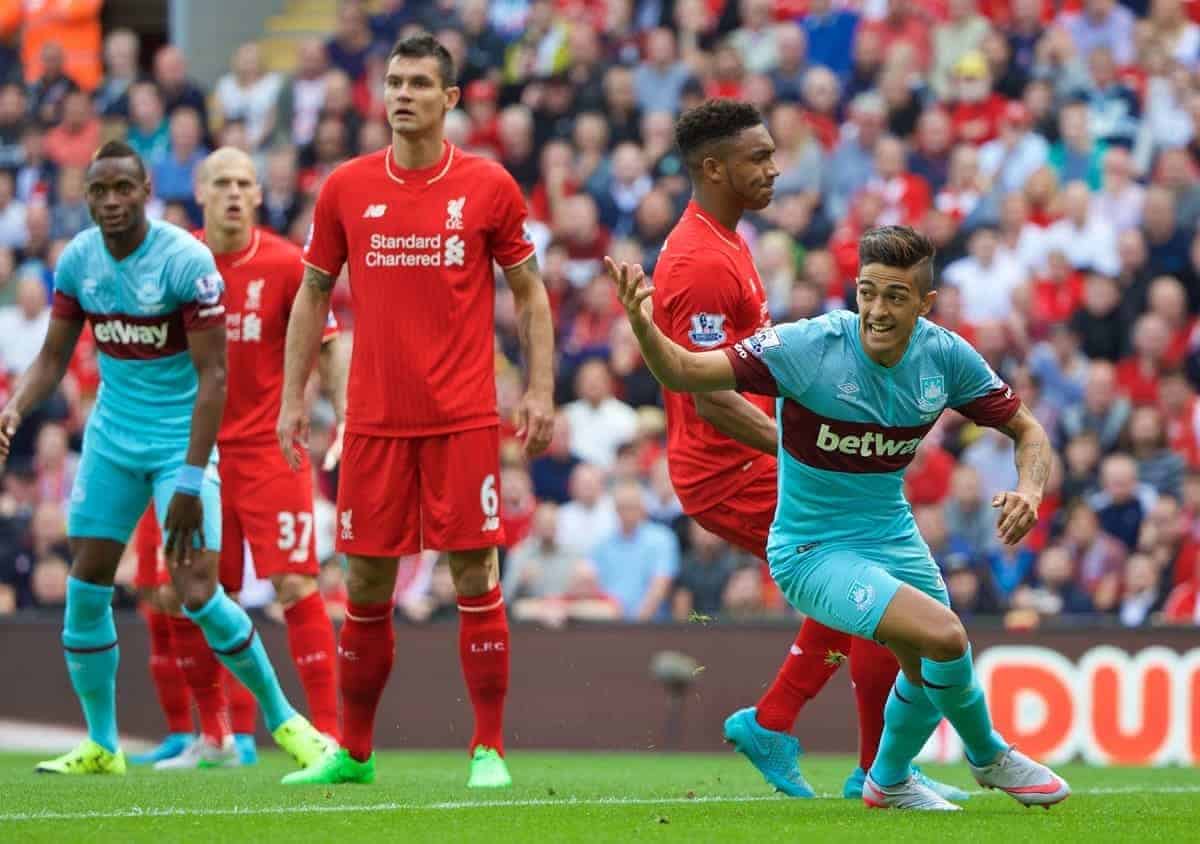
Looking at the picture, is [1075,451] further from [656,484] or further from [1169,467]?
[656,484]

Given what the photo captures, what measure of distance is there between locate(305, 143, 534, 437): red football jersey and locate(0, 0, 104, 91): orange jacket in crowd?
1382 centimetres

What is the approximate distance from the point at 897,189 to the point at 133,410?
8.36m

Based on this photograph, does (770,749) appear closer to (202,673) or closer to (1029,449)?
(1029,449)

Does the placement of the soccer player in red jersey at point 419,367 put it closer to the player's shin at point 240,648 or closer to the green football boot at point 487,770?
the green football boot at point 487,770

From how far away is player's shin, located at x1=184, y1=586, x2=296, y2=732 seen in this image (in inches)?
376

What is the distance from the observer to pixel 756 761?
8.26 meters

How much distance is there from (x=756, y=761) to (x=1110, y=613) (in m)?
6.11

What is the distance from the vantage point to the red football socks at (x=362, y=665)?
876cm

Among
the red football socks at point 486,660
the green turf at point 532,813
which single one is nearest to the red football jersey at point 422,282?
the red football socks at point 486,660

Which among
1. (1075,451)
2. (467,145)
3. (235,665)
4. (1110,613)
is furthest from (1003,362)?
(235,665)

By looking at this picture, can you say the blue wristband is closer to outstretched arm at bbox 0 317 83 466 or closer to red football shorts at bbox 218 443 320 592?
outstretched arm at bbox 0 317 83 466

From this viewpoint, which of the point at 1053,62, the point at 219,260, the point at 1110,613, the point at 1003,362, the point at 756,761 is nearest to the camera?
the point at 756,761

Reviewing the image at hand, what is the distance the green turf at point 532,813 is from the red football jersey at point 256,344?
1659mm

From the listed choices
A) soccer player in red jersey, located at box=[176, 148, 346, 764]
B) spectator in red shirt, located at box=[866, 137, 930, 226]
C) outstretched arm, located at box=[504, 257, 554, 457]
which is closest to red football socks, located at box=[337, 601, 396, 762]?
outstretched arm, located at box=[504, 257, 554, 457]
